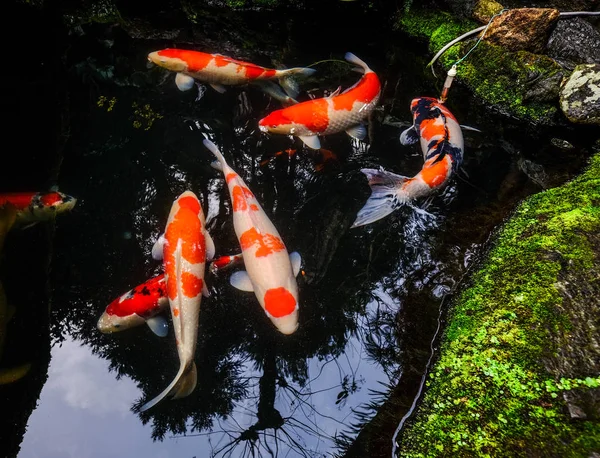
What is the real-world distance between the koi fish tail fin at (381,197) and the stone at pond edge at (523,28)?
11.5ft

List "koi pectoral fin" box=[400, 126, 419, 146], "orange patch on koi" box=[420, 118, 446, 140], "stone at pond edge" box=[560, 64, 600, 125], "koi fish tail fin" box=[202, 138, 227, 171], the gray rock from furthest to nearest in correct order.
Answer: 1. the gray rock
2. "stone at pond edge" box=[560, 64, 600, 125]
3. "koi pectoral fin" box=[400, 126, 419, 146]
4. "orange patch on koi" box=[420, 118, 446, 140]
5. "koi fish tail fin" box=[202, 138, 227, 171]

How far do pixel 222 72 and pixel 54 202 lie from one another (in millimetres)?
2604

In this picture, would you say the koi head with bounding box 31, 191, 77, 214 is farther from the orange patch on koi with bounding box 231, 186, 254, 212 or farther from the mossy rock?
the mossy rock

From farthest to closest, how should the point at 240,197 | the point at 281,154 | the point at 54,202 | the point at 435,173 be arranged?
1. the point at 281,154
2. the point at 435,173
3. the point at 54,202
4. the point at 240,197

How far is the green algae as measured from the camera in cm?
232

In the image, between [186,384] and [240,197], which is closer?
[186,384]

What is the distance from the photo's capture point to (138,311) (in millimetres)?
3326

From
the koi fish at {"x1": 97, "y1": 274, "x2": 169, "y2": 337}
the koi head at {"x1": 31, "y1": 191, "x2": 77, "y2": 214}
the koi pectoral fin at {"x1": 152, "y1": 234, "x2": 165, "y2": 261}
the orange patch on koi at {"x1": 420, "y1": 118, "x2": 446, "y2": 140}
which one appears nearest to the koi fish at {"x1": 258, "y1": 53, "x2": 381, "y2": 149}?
the orange patch on koi at {"x1": 420, "y1": 118, "x2": 446, "y2": 140}

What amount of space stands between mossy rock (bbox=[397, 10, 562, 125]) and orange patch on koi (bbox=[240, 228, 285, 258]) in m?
4.16

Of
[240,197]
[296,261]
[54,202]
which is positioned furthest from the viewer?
[54,202]

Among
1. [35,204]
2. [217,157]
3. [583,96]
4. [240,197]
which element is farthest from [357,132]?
[35,204]

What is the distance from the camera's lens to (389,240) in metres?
3.95

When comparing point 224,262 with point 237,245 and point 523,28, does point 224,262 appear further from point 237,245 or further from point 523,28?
point 523,28

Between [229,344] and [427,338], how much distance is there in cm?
156
